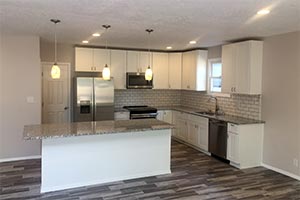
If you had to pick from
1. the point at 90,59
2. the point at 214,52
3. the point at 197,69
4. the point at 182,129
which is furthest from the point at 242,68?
the point at 90,59

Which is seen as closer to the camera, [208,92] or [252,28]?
[252,28]

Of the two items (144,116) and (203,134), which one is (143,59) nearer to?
(144,116)

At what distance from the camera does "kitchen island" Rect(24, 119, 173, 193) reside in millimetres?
3984

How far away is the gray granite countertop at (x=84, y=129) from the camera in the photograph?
370 cm

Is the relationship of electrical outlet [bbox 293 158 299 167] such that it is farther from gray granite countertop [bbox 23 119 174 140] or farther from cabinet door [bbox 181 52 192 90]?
cabinet door [bbox 181 52 192 90]

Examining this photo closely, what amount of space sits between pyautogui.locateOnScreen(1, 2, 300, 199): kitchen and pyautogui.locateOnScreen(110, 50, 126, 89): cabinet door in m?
0.03

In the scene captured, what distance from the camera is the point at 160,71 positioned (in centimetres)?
748

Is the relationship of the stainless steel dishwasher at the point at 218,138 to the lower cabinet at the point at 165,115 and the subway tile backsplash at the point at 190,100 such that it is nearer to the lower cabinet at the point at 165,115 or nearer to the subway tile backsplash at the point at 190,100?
the subway tile backsplash at the point at 190,100

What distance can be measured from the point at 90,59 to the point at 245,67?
3.59 m

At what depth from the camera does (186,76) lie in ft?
23.9

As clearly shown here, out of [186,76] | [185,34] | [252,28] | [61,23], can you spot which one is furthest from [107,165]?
[186,76]

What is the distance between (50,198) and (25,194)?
40cm

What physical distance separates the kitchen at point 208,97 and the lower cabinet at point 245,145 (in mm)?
19

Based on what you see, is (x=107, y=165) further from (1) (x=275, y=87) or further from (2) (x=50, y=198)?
(1) (x=275, y=87)
